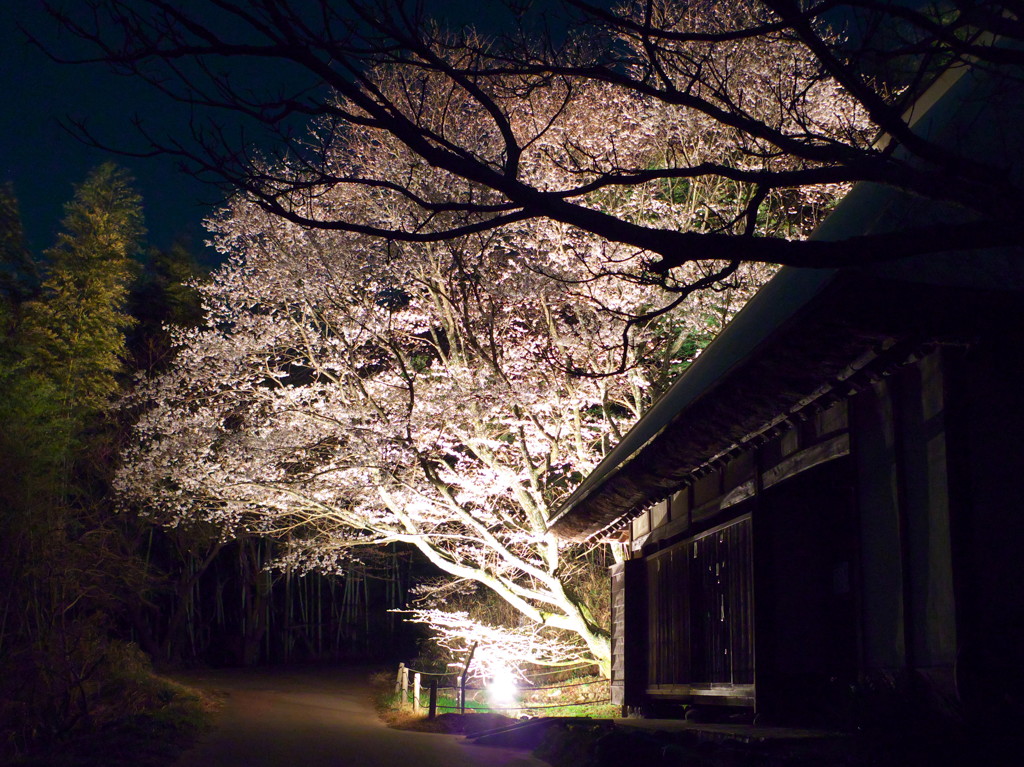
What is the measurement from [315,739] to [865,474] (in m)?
9.36

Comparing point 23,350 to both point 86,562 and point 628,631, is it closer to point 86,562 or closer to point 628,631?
point 86,562

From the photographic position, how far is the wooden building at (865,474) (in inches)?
128

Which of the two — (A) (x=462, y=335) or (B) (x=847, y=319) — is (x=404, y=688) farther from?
(B) (x=847, y=319)

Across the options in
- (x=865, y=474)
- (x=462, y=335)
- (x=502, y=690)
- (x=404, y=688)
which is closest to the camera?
(x=865, y=474)

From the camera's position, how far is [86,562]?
1376 cm

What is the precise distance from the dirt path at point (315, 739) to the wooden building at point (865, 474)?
4.14 m

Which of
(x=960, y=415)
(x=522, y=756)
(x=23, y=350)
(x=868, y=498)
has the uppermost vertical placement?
(x=23, y=350)

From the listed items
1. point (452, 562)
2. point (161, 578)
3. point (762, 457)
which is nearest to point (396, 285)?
point (452, 562)

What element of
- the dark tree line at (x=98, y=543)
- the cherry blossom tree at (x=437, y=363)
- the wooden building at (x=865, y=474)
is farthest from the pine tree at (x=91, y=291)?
the wooden building at (x=865, y=474)

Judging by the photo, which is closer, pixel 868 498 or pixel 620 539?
pixel 868 498

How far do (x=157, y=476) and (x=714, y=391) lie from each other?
44.2ft

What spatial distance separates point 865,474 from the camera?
13.9ft

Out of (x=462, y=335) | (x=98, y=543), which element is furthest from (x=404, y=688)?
(x=462, y=335)

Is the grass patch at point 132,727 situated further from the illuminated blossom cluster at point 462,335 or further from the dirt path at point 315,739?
the illuminated blossom cluster at point 462,335
